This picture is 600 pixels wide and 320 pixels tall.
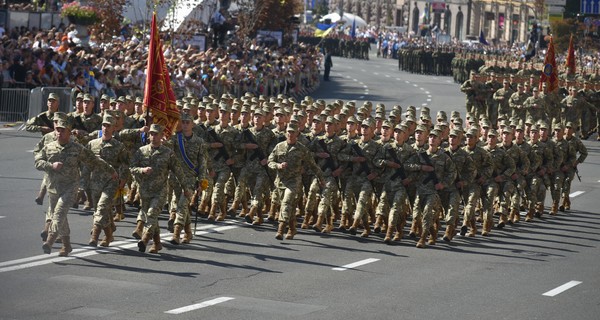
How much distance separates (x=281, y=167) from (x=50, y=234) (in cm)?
Result: 379

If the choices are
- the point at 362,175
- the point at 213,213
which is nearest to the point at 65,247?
the point at 213,213

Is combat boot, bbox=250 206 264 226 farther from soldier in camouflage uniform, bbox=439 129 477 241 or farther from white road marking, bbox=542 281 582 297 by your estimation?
white road marking, bbox=542 281 582 297

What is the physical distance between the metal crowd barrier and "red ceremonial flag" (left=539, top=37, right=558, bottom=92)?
12.4 metres

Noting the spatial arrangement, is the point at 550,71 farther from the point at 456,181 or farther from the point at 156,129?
the point at 156,129

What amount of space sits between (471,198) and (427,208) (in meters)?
1.37

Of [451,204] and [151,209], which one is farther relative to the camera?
[451,204]

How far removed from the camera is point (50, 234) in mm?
16344

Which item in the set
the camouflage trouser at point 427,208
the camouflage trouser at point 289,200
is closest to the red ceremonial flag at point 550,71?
the camouflage trouser at point 427,208

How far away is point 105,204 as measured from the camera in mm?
17078

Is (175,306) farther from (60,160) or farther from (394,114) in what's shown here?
(394,114)

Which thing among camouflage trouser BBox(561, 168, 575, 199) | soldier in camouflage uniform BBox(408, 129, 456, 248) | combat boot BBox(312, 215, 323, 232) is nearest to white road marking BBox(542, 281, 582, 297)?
soldier in camouflage uniform BBox(408, 129, 456, 248)

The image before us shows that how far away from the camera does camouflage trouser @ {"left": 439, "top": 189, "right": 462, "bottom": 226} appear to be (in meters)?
19.7

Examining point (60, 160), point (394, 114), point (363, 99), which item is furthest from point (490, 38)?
point (60, 160)

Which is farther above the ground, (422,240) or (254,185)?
(254,185)
